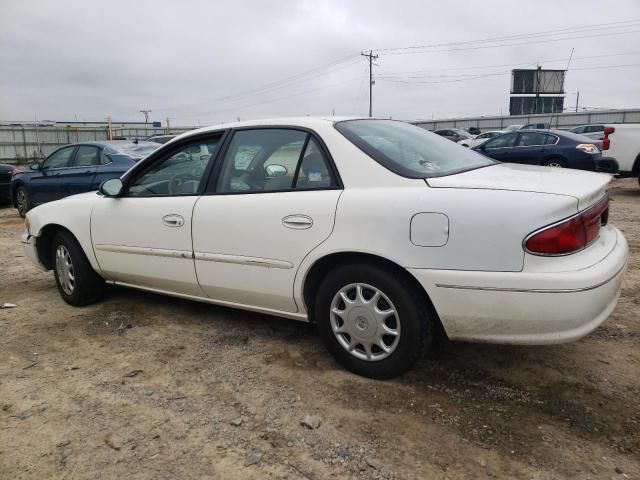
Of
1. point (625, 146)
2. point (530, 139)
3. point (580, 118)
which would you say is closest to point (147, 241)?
point (625, 146)

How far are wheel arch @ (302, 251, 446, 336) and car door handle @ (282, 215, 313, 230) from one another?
0.68ft

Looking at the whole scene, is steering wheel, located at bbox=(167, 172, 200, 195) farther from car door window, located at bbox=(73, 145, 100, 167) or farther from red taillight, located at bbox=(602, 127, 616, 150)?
red taillight, located at bbox=(602, 127, 616, 150)

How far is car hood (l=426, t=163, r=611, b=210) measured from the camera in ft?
8.45

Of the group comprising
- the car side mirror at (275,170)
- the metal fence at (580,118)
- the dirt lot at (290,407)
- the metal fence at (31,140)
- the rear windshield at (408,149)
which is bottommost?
the dirt lot at (290,407)

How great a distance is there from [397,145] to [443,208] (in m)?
0.74

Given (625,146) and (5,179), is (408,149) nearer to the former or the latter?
(625,146)

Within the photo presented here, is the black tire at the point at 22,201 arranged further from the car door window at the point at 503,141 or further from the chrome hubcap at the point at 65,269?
the car door window at the point at 503,141

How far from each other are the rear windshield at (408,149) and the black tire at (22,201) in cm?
862

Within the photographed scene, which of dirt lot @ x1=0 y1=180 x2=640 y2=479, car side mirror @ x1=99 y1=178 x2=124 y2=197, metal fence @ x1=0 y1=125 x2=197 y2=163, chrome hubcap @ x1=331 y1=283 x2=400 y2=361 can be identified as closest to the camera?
dirt lot @ x1=0 y1=180 x2=640 y2=479

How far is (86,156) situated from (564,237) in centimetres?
839

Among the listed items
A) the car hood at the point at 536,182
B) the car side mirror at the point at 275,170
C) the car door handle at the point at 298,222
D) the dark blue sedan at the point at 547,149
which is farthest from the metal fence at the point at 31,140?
the car hood at the point at 536,182

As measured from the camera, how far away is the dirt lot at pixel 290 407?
7.52 feet

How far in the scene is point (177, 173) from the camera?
3812 millimetres

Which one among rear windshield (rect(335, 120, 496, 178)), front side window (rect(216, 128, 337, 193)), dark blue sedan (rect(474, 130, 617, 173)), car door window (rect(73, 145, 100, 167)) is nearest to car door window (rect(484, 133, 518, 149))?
dark blue sedan (rect(474, 130, 617, 173))
